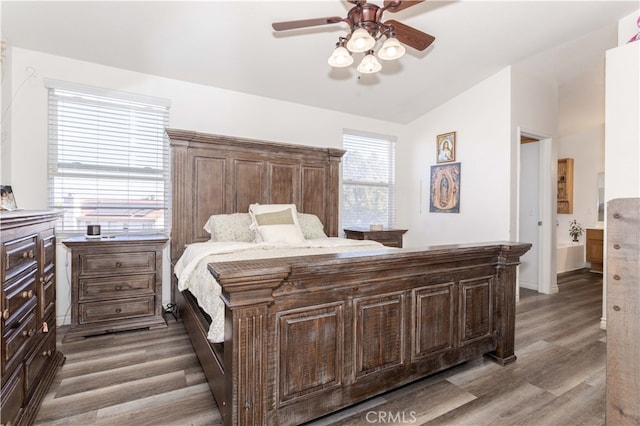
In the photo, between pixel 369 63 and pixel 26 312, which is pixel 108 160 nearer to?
pixel 26 312

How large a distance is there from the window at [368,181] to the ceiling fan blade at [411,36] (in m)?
2.35

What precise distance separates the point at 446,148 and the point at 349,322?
3.58 metres

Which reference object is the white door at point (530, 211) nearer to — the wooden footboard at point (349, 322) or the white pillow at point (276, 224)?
the wooden footboard at point (349, 322)

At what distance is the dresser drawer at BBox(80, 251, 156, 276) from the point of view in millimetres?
2736

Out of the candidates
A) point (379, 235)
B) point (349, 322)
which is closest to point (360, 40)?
point (349, 322)

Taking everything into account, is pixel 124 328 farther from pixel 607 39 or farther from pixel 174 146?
pixel 607 39

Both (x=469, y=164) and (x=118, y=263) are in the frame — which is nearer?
(x=118, y=263)

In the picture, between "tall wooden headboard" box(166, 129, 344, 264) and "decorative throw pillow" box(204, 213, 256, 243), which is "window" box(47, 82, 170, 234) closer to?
"tall wooden headboard" box(166, 129, 344, 264)

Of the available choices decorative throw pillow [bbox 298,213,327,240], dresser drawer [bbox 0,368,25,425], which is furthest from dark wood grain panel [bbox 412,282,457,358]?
dresser drawer [bbox 0,368,25,425]

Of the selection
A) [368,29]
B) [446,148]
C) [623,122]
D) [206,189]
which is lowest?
[206,189]

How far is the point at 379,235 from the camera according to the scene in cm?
430

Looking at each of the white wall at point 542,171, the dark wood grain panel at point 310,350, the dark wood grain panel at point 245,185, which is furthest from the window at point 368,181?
the dark wood grain panel at point 310,350

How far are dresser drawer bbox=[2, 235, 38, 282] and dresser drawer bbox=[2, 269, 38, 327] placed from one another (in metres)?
0.04

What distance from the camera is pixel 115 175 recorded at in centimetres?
321
